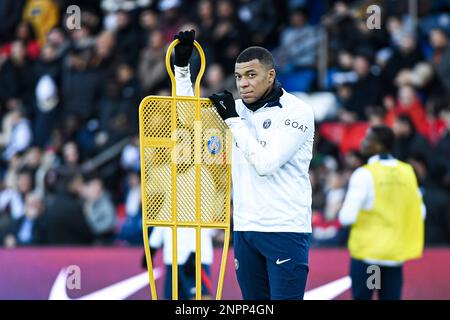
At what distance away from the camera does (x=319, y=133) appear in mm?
13430

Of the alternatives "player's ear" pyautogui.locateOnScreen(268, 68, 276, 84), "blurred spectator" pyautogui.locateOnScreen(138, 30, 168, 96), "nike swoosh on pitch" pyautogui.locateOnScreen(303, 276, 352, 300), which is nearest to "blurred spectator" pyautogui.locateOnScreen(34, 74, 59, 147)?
"blurred spectator" pyautogui.locateOnScreen(138, 30, 168, 96)

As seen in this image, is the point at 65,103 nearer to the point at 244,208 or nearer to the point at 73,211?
the point at 73,211

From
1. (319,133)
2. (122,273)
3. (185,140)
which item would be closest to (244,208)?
(185,140)

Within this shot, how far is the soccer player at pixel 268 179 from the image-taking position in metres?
6.30

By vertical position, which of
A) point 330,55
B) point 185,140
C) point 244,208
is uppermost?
point 330,55

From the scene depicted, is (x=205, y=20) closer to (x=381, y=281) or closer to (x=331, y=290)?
(x=331, y=290)

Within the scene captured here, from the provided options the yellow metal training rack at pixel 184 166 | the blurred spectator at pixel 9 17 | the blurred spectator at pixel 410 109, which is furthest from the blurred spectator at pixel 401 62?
the yellow metal training rack at pixel 184 166

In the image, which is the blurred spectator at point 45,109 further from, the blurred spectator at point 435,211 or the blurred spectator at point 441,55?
the blurred spectator at point 435,211

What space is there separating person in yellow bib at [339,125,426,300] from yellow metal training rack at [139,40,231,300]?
7.98 ft

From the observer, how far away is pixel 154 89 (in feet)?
48.4

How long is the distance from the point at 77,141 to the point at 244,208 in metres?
8.43

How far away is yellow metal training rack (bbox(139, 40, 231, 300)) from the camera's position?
20.5 feet

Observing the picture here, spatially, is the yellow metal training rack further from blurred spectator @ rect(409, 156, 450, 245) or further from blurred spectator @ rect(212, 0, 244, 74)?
blurred spectator @ rect(212, 0, 244, 74)

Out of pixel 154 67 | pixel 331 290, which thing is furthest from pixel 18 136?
pixel 331 290
